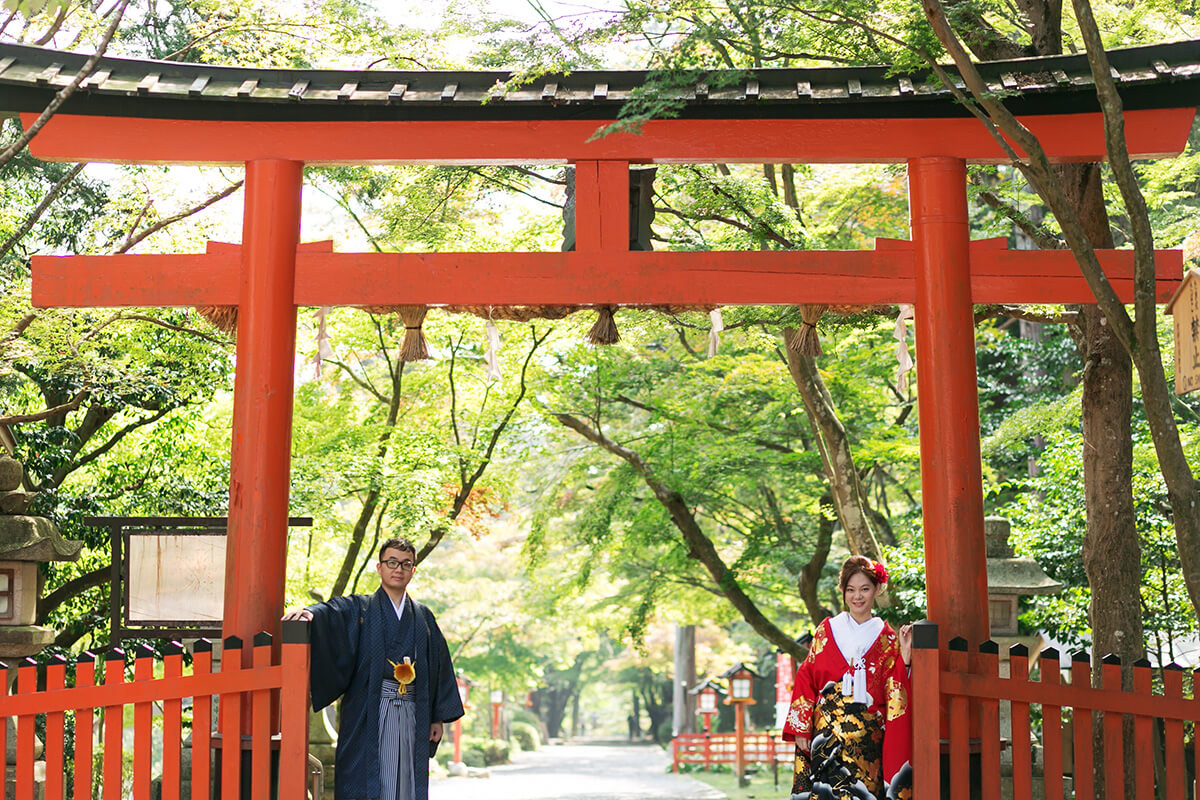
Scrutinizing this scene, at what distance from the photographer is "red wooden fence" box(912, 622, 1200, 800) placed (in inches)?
157

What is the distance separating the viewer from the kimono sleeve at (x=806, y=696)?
476cm

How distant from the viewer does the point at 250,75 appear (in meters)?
5.31

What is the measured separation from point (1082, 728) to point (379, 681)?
2.82 metres

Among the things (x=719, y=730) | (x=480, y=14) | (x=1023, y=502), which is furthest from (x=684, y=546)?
(x=719, y=730)

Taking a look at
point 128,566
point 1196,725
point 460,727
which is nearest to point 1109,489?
point 1196,725

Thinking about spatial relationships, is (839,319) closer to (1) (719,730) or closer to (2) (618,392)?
(2) (618,392)

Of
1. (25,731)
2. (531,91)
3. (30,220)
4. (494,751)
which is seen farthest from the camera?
(494,751)

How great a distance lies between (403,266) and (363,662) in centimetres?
183

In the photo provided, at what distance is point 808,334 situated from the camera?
5645mm

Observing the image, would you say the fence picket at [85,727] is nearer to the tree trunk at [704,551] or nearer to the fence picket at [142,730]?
the fence picket at [142,730]

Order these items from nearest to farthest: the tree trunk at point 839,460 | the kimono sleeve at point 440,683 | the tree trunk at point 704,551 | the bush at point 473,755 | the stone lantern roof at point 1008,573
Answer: the kimono sleeve at point 440,683 → the stone lantern roof at point 1008,573 → the tree trunk at point 839,460 → the tree trunk at point 704,551 → the bush at point 473,755

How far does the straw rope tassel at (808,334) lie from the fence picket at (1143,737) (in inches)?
85.6

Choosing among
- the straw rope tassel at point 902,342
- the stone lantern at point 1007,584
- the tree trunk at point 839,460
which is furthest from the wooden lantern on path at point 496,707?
the straw rope tassel at point 902,342

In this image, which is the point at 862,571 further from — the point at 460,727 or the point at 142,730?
the point at 460,727
